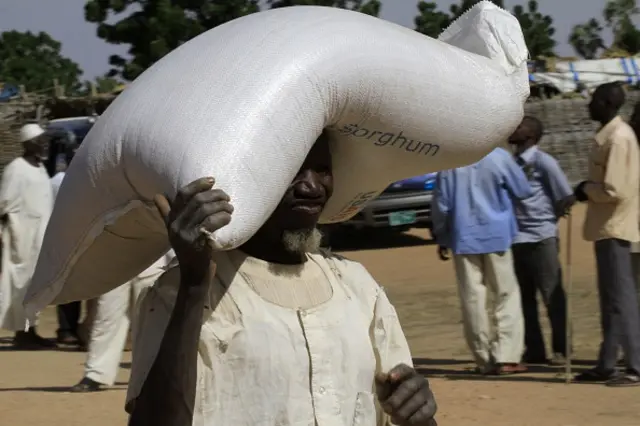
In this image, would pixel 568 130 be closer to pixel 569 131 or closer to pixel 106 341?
pixel 569 131

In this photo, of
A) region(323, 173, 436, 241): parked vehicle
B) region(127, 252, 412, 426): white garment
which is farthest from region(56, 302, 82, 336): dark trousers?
region(127, 252, 412, 426): white garment

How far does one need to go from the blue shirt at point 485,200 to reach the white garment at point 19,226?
403 cm

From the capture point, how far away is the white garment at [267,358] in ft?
8.90

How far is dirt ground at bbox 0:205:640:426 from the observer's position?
762 centimetres

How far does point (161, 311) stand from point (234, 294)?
0.58 ft

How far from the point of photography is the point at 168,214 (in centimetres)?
253

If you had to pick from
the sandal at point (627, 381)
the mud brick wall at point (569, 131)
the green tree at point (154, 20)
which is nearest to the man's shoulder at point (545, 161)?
the sandal at point (627, 381)

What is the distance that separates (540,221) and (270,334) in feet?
21.0

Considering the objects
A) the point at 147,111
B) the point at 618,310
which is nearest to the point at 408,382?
the point at 147,111

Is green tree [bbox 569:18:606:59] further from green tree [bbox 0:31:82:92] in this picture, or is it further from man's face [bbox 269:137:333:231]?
man's face [bbox 269:137:333:231]

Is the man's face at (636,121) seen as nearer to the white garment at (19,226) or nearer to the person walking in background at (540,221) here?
the person walking in background at (540,221)

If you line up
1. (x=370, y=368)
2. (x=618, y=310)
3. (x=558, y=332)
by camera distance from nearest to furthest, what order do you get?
(x=370, y=368) → (x=618, y=310) → (x=558, y=332)

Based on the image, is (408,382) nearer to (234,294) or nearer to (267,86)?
(234,294)

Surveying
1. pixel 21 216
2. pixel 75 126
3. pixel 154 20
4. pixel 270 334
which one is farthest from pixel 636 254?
pixel 154 20
